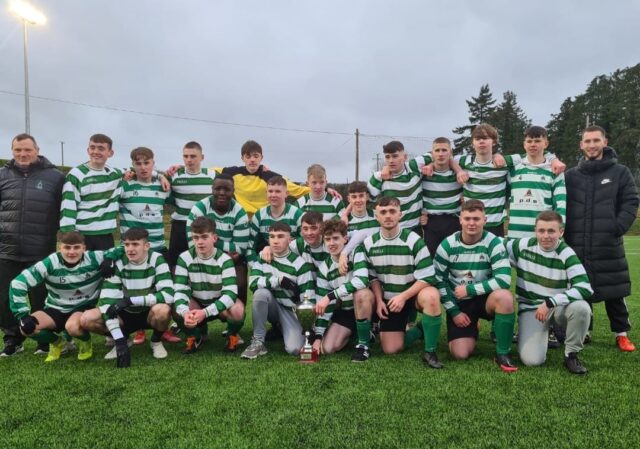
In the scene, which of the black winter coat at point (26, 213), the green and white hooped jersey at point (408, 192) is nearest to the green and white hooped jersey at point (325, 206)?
the green and white hooped jersey at point (408, 192)

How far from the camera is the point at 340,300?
13.1 feet

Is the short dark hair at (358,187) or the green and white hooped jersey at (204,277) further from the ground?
the short dark hair at (358,187)

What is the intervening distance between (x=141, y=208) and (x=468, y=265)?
10.8 feet

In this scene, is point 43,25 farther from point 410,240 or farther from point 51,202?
point 410,240

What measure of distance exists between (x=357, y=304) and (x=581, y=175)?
→ 8.15 feet

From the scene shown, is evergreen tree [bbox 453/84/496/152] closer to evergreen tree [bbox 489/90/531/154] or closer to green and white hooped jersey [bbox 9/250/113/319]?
evergreen tree [bbox 489/90/531/154]

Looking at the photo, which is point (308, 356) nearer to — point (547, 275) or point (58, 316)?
point (547, 275)

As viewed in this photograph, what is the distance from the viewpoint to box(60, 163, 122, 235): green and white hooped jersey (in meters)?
4.28

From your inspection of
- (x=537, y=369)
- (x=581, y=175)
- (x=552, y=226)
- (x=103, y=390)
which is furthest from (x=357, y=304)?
(x=581, y=175)

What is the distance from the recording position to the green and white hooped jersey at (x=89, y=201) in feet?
14.0

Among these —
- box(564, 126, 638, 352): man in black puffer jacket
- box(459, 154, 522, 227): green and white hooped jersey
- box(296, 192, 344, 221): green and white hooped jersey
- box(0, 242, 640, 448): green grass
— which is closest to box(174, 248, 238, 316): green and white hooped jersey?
box(0, 242, 640, 448): green grass

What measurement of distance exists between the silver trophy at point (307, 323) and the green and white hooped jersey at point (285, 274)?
0.14 m

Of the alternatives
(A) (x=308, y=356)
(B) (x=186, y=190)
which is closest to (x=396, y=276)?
(A) (x=308, y=356)

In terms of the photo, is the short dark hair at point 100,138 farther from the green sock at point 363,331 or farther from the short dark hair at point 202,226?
the green sock at point 363,331
